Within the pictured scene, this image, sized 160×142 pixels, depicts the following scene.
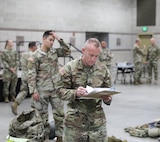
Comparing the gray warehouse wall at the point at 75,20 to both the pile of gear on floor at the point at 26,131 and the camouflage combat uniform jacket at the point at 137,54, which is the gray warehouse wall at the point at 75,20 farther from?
the pile of gear on floor at the point at 26,131

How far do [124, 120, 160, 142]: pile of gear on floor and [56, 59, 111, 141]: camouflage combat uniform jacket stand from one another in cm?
290

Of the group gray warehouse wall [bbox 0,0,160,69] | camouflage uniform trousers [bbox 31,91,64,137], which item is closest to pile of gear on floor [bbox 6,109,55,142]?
camouflage uniform trousers [bbox 31,91,64,137]

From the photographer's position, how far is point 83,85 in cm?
358

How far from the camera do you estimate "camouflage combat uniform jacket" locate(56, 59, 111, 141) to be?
3.54 meters

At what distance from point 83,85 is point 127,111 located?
207 inches

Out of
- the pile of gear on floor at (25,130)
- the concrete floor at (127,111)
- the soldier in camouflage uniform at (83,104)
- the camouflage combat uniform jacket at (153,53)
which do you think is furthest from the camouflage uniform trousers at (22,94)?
the camouflage combat uniform jacket at (153,53)

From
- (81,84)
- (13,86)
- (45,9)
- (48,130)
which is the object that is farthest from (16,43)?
(81,84)

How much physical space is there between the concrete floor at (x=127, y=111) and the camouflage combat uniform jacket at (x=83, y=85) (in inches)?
110

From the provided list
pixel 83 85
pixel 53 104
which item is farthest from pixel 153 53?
pixel 83 85

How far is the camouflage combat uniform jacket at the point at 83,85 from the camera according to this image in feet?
11.6

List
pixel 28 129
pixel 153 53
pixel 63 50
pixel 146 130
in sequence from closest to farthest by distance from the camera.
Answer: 1. pixel 28 129
2. pixel 63 50
3. pixel 146 130
4. pixel 153 53

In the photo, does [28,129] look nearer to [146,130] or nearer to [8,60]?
[146,130]

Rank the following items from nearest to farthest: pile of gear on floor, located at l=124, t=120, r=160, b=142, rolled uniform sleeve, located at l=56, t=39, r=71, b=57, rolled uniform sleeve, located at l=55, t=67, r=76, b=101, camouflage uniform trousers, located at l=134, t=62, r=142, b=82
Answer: rolled uniform sleeve, located at l=55, t=67, r=76, b=101
rolled uniform sleeve, located at l=56, t=39, r=71, b=57
pile of gear on floor, located at l=124, t=120, r=160, b=142
camouflage uniform trousers, located at l=134, t=62, r=142, b=82

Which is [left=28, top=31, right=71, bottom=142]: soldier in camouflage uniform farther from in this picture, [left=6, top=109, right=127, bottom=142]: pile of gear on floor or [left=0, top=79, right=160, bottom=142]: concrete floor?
[left=0, top=79, right=160, bottom=142]: concrete floor
